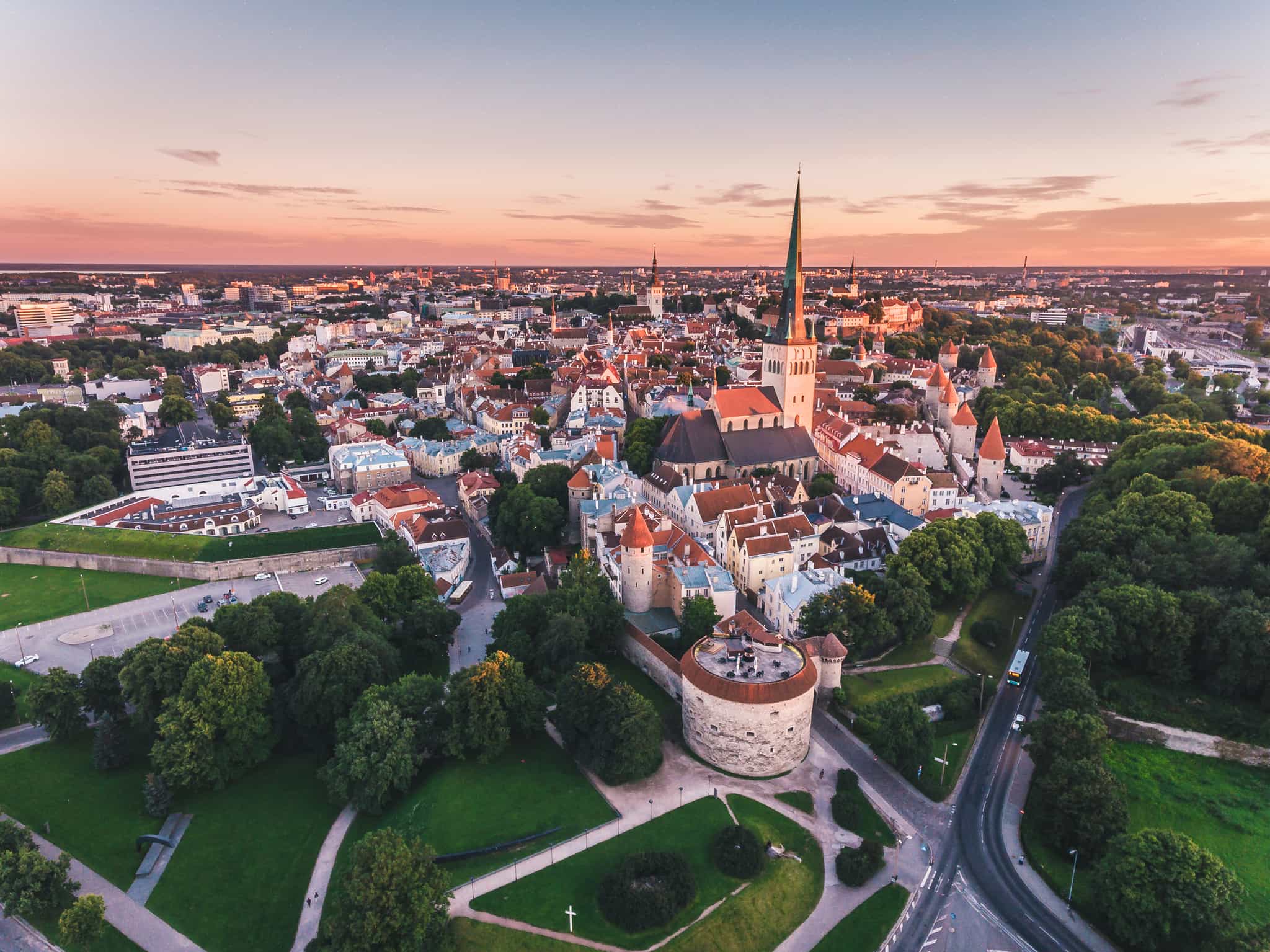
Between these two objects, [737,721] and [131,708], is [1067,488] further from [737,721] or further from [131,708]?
[131,708]

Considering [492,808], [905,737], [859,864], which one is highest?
[905,737]

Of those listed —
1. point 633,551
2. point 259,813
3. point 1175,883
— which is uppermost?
point 633,551

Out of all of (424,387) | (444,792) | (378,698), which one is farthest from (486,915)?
(424,387)

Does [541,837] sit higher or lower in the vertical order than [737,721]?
lower

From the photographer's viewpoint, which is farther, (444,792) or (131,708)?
(131,708)

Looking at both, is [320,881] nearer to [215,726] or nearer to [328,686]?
[328,686]

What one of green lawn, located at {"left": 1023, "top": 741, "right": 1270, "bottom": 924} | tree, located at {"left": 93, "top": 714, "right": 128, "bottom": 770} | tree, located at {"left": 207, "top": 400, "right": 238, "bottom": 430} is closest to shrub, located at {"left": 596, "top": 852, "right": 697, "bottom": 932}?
green lawn, located at {"left": 1023, "top": 741, "right": 1270, "bottom": 924}

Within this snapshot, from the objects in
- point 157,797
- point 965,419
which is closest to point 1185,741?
point 965,419
